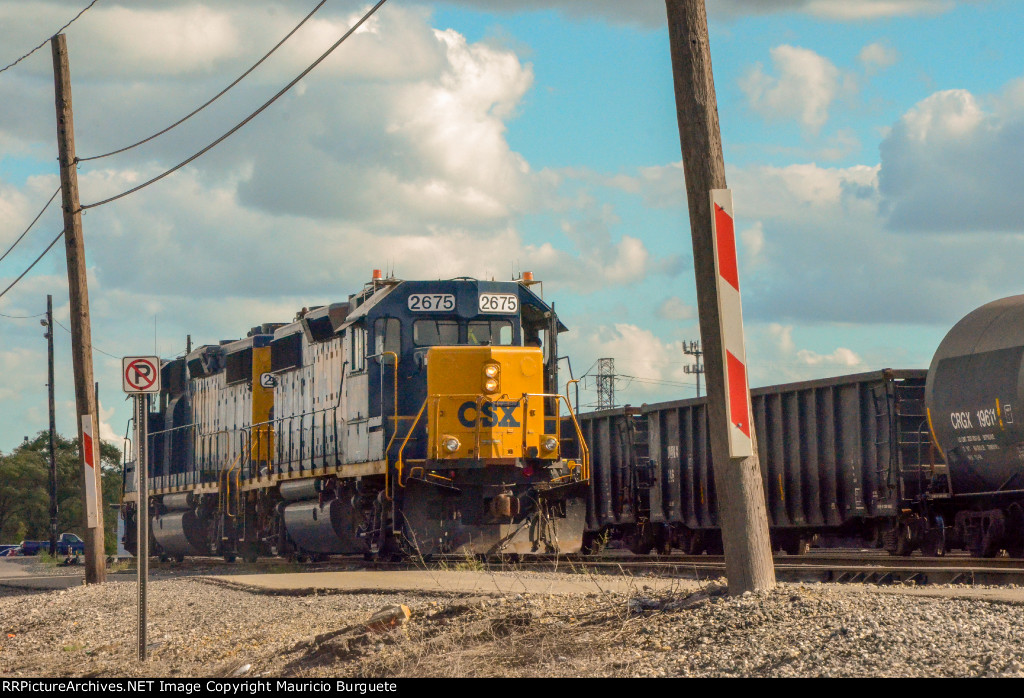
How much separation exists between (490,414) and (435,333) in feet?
5.79

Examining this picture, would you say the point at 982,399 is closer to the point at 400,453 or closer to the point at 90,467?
the point at 400,453

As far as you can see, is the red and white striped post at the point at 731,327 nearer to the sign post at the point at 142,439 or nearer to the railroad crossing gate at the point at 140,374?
the sign post at the point at 142,439

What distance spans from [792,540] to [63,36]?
14.2 m

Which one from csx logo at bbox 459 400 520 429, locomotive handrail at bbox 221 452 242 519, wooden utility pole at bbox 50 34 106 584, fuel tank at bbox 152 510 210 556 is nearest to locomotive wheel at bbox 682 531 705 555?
csx logo at bbox 459 400 520 429

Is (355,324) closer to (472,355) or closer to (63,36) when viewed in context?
(472,355)

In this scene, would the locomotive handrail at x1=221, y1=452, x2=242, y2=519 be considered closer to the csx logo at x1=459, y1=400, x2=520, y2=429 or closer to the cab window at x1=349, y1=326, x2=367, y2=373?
the cab window at x1=349, y1=326, x2=367, y2=373

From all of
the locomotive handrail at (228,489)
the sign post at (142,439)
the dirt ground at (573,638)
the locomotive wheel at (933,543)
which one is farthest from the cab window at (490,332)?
the sign post at (142,439)

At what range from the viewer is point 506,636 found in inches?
347

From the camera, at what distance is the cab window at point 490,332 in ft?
60.3

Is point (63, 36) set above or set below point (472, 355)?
above

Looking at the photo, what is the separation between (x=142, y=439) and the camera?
34.0 feet

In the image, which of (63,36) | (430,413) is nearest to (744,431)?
(430,413)

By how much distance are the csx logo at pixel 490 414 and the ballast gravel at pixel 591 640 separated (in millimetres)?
5252
